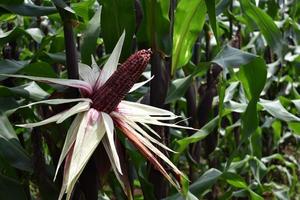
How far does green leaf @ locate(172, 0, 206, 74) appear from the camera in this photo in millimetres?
1336

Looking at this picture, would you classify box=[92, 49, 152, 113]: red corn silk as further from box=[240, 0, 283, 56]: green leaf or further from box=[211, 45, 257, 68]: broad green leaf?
box=[240, 0, 283, 56]: green leaf

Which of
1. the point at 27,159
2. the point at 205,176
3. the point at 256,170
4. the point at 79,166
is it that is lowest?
the point at 256,170

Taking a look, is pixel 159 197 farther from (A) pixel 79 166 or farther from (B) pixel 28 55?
(B) pixel 28 55

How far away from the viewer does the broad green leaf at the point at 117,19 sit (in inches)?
48.3

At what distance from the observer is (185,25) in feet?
4.48

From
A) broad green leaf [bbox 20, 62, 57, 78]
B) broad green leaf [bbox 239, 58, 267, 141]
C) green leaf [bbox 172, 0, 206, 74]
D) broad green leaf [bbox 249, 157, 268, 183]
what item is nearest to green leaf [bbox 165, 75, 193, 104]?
green leaf [bbox 172, 0, 206, 74]

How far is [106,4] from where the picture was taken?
1229mm

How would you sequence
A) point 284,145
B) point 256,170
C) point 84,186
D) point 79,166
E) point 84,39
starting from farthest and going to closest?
point 284,145
point 256,170
point 84,39
point 84,186
point 79,166

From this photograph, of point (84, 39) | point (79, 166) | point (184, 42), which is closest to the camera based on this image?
point (79, 166)

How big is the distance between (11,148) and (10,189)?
86 mm

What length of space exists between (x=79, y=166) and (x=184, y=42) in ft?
1.97

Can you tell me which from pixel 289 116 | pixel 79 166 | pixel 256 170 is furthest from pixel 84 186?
pixel 256 170

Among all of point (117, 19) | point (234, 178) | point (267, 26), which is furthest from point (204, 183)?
point (117, 19)

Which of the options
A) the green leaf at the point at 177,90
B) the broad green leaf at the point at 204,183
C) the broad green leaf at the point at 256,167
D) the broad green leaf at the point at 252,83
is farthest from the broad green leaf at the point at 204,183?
the broad green leaf at the point at 256,167
